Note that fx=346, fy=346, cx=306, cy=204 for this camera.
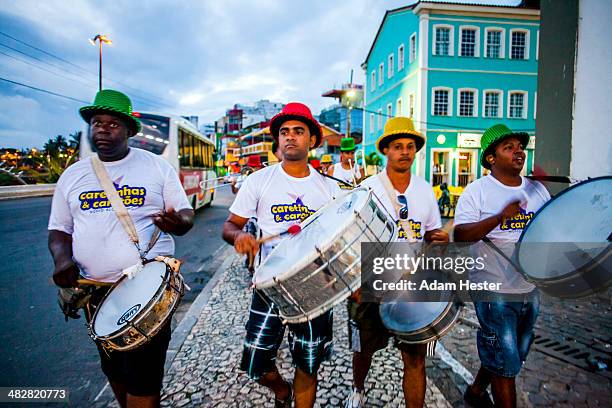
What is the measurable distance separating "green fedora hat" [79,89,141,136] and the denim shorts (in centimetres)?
288

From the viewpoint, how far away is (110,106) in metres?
2.31

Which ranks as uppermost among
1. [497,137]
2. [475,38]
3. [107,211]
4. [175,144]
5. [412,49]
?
[475,38]

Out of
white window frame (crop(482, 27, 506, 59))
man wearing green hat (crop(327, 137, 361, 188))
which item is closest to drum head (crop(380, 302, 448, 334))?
man wearing green hat (crop(327, 137, 361, 188))

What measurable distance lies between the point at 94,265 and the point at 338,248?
166 cm

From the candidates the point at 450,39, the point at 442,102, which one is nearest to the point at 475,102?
the point at 442,102

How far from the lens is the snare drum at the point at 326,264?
5.59 ft

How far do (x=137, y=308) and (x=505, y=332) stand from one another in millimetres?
2420

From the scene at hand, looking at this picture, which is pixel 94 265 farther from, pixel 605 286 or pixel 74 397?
pixel 605 286

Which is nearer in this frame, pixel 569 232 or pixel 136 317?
pixel 136 317

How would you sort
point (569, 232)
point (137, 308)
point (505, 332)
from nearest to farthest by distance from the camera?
point (137, 308) → point (569, 232) → point (505, 332)

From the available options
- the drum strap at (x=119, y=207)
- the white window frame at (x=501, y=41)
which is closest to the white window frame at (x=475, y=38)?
the white window frame at (x=501, y=41)

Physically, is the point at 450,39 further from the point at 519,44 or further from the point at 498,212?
the point at 498,212

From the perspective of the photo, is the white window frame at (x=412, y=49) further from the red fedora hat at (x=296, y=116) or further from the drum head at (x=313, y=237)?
the drum head at (x=313, y=237)

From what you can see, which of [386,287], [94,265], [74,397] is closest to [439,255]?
[386,287]
